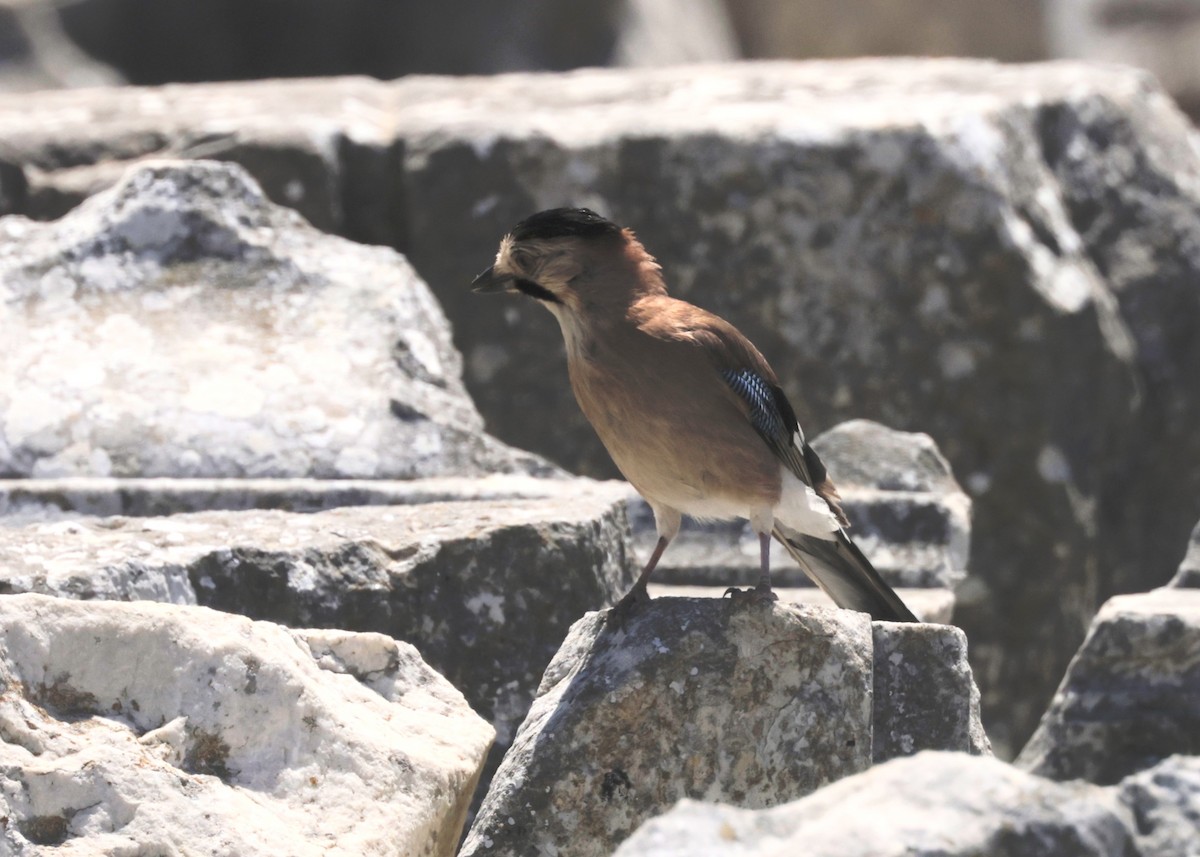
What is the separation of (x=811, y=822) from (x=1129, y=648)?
6.11ft

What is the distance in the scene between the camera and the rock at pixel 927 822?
6.37ft

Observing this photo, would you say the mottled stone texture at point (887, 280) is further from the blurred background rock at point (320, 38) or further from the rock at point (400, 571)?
the blurred background rock at point (320, 38)

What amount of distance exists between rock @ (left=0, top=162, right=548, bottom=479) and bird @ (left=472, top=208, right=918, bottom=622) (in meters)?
1.05

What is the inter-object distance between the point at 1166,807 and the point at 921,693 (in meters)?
1.26

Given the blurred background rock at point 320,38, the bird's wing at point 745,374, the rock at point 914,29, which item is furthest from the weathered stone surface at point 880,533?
the rock at point 914,29

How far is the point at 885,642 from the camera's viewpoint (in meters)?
3.31

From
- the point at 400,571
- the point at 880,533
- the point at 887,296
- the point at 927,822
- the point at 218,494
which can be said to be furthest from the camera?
the point at 887,296

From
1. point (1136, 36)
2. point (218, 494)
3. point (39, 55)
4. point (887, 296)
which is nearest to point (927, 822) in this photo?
point (218, 494)

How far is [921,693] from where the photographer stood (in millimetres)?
3271

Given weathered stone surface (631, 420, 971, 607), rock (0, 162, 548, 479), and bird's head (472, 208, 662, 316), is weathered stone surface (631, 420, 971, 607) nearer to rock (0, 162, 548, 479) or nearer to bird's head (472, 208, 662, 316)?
rock (0, 162, 548, 479)

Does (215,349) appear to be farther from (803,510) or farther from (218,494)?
(803,510)

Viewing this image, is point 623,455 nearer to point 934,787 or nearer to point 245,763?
point 245,763

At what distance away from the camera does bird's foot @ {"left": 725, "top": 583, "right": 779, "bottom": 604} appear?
3096mm

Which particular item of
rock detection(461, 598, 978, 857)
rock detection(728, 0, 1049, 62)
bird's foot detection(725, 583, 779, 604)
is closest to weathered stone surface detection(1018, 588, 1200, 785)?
rock detection(461, 598, 978, 857)
